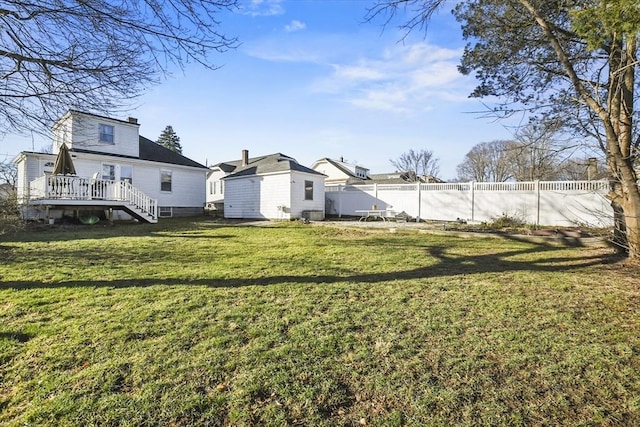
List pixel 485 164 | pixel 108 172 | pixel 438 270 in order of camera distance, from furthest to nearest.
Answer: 1. pixel 485 164
2. pixel 108 172
3. pixel 438 270

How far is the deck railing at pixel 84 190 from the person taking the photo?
12016mm

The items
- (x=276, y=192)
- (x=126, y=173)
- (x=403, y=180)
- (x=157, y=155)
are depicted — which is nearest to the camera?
(x=126, y=173)

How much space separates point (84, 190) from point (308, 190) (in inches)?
396

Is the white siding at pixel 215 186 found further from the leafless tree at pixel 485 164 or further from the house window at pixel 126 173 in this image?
the leafless tree at pixel 485 164

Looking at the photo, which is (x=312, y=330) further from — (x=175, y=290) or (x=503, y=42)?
(x=503, y=42)

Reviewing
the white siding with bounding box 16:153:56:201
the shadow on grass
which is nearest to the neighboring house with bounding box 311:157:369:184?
the white siding with bounding box 16:153:56:201

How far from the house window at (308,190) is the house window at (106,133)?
1033cm

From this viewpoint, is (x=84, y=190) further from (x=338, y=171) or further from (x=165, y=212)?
(x=338, y=171)

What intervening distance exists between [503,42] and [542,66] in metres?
1.05

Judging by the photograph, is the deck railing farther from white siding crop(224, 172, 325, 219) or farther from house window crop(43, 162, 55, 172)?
white siding crop(224, 172, 325, 219)

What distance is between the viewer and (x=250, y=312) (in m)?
3.51

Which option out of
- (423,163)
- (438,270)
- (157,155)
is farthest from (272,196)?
(423,163)

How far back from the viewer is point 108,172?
1625cm

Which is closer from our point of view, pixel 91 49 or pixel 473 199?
pixel 91 49
